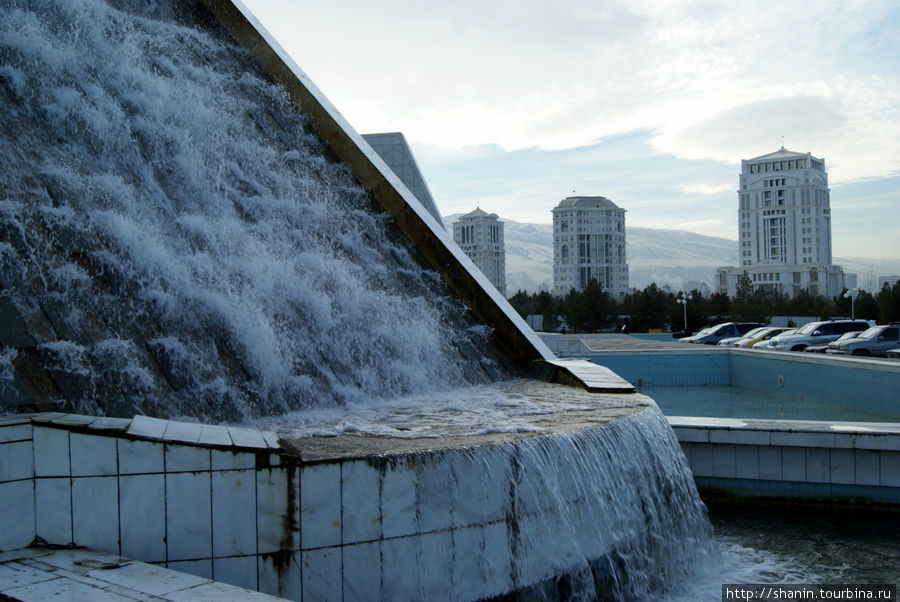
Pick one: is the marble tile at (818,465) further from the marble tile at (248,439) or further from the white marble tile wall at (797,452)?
the marble tile at (248,439)

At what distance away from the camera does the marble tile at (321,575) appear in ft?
11.5

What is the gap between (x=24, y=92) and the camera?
635 cm

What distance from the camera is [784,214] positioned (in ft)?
295

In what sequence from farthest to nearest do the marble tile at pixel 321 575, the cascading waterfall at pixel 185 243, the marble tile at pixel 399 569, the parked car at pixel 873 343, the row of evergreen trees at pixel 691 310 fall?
1. the row of evergreen trees at pixel 691 310
2. the parked car at pixel 873 343
3. the cascading waterfall at pixel 185 243
4. the marble tile at pixel 399 569
5. the marble tile at pixel 321 575

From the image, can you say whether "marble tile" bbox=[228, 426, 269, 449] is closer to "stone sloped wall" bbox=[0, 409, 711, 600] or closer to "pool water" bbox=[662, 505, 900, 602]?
"stone sloped wall" bbox=[0, 409, 711, 600]

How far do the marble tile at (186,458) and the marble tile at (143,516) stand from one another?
6 centimetres

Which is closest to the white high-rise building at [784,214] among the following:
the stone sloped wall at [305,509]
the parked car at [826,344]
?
the parked car at [826,344]

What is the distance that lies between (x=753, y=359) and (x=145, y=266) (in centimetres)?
1228

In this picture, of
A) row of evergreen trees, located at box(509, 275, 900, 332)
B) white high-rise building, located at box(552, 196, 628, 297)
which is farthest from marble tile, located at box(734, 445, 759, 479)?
white high-rise building, located at box(552, 196, 628, 297)

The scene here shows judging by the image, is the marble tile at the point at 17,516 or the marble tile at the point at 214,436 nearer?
the marble tile at the point at 17,516

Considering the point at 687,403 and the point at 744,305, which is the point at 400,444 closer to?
the point at 687,403

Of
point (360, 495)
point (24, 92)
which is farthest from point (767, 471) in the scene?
point (24, 92)

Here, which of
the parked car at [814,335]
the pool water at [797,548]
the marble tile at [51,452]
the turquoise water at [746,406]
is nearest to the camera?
the marble tile at [51,452]

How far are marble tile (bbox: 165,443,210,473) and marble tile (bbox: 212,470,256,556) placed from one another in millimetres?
73
